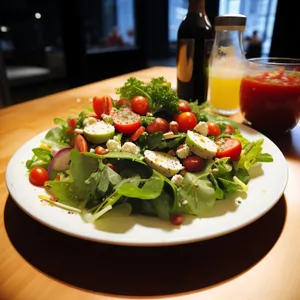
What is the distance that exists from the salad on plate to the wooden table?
9cm

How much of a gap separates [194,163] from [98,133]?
0.36 metres

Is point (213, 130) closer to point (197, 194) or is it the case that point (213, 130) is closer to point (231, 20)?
point (197, 194)

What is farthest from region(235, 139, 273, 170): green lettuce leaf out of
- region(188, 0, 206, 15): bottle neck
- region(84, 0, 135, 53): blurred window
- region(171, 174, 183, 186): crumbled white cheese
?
region(84, 0, 135, 53): blurred window

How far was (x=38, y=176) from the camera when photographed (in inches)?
39.0

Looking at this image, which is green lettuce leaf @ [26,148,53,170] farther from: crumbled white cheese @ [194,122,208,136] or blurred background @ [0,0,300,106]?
blurred background @ [0,0,300,106]

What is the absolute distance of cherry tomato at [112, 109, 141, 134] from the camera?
1.17 meters

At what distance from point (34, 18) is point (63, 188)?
5.81 meters

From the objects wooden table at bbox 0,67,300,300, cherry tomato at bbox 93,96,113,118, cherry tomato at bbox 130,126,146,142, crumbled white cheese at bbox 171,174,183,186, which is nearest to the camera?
wooden table at bbox 0,67,300,300

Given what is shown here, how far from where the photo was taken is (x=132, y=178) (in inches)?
36.6

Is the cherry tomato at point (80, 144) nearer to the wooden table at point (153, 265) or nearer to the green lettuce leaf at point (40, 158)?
the green lettuce leaf at point (40, 158)

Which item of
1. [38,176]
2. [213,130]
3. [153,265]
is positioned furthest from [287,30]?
[153,265]

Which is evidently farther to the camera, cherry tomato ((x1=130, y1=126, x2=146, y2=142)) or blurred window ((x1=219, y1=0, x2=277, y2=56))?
blurred window ((x1=219, y1=0, x2=277, y2=56))

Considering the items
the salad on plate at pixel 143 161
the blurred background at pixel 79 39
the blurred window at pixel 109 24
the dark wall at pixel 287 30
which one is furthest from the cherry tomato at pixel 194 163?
the blurred window at pixel 109 24

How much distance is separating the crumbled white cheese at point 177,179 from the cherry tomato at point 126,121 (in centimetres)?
31
